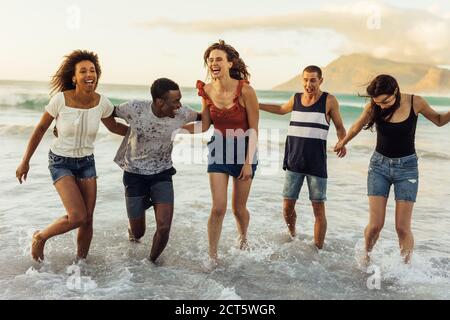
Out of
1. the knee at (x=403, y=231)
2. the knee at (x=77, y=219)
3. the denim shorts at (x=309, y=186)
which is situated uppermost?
the denim shorts at (x=309, y=186)

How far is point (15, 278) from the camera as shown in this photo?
4.64 meters

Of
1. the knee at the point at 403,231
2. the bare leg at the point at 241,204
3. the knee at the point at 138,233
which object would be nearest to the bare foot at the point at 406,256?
the knee at the point at 403,231

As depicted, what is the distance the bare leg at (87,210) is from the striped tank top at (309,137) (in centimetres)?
204

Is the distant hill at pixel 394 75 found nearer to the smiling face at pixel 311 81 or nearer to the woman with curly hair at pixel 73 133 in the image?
the smiling face at pixel 311 81

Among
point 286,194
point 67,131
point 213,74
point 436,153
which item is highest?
point 213,74

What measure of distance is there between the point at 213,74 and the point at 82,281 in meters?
2.21

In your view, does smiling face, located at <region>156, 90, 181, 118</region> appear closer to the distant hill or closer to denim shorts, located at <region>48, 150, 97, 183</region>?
denim shorts, located at <region>48, 150, 97, 183</region>

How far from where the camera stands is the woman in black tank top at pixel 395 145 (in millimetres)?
4633

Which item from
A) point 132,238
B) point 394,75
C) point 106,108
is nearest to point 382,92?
point 106,108

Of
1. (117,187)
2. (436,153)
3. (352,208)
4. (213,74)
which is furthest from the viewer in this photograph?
(436,153)

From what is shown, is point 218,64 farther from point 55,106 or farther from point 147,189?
point 55,106

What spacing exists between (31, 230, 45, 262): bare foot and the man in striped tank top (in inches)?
100
